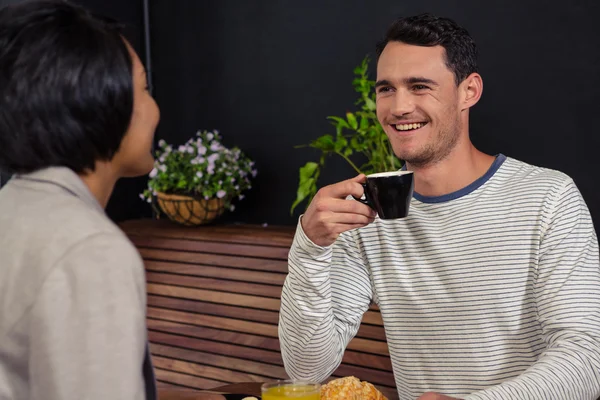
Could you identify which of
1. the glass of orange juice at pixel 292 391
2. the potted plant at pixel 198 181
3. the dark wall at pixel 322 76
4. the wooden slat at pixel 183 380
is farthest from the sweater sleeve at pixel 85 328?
the potted plant at pixel 198 181

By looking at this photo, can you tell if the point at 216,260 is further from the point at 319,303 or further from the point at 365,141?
the point at 319,303

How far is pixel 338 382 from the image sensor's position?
1389 millimetres

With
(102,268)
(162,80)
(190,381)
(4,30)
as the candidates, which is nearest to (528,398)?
(102,268)

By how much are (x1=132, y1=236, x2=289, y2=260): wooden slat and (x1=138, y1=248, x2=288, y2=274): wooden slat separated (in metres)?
0.02

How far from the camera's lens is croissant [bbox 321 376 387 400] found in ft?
4.39

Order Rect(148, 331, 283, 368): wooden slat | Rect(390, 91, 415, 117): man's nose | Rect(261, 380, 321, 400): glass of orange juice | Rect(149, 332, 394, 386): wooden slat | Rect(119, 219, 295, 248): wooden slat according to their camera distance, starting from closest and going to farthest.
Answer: Rect(261, 380, 321, 400): glass of orange juice → Rect(390, 91, 415, 117): man's nose → Rect(149, 332, 394, 386): wooden slat → Rect(148, 331, 283, 368): wooden slat → Rect(119, 219, 295, 248): wooden slat

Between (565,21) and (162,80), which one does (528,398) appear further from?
(162,80)

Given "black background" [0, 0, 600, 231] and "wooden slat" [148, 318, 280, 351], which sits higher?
"black background" [0, 0, 600, 231]

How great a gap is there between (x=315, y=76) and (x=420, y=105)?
1.69 meters

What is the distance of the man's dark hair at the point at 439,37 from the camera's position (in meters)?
1.76

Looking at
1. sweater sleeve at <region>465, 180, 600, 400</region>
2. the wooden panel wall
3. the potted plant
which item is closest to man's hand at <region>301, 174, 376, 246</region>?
sweater sleeve at <region>465, 180, 600, 400</region>

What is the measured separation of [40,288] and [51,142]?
0.18 meters

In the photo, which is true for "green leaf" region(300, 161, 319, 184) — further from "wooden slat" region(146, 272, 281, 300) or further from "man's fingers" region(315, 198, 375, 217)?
"man's fingers" region(315, 198, 375, 217)

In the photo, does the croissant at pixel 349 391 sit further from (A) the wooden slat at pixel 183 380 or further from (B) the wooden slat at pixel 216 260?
(A) the wooden slat at pixel 183 380
